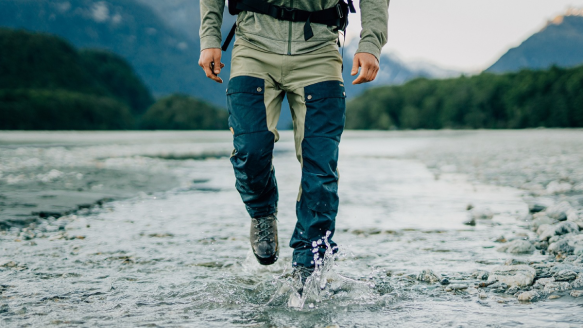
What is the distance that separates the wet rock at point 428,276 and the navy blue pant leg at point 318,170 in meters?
0.57

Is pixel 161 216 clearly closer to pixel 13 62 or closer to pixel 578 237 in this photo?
pixel 578 237

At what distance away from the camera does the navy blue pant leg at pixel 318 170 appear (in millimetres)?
2766

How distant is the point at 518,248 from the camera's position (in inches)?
138

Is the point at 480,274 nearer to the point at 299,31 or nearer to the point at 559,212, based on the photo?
the point at 299,31

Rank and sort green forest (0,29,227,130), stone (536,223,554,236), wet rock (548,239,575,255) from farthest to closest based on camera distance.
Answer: green forest (0,29,227,130) < stone (536,223,554,236) < wet rock (548,239,575,255)

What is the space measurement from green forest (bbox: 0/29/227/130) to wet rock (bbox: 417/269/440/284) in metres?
95.6

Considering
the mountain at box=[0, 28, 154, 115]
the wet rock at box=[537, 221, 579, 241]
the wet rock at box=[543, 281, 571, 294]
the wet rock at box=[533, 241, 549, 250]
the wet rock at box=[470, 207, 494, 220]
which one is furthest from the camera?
the mountain at box=[0, 28, 154, 115]

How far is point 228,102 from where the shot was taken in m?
2.88

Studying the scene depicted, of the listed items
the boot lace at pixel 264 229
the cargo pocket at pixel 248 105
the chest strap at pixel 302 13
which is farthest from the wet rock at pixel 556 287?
the chest strap at pixel 302 13

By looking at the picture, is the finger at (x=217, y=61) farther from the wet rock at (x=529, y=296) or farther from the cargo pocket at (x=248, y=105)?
the wet rock at (x=529, y=296)

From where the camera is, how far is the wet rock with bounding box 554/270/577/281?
2.75 meters

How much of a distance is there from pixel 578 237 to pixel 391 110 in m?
Answer: 126

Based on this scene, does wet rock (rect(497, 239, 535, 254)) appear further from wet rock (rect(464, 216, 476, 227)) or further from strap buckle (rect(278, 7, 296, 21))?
strap buckle (rect(278, 7, 296, 21))

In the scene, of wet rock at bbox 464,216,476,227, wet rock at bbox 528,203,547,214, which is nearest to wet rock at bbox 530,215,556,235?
wet rock at bbox 464,216,476,227
